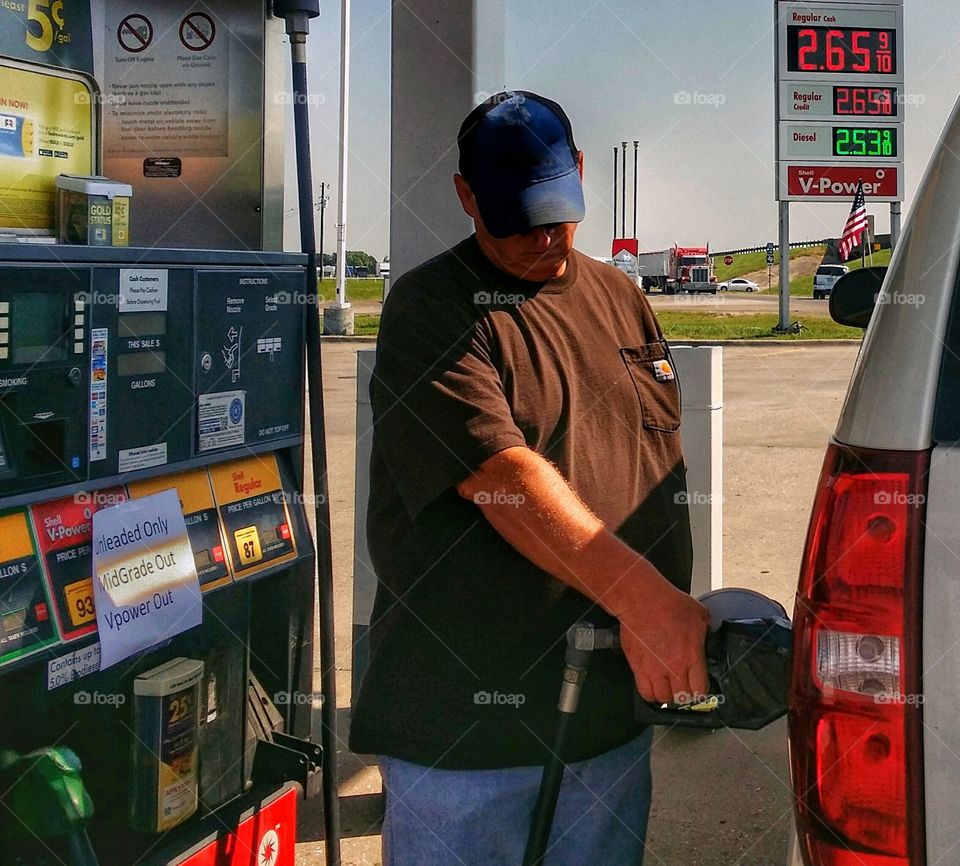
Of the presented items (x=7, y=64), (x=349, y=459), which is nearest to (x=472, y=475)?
(x=7, y=64)

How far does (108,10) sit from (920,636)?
251cm

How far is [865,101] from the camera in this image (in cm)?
1891

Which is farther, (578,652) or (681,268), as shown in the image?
(681,268)

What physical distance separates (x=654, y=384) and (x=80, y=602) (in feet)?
4.07

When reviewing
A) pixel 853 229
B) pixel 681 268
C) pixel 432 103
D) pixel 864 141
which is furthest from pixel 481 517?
pixel 681 268

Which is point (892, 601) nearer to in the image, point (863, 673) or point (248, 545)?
point (863, 673)

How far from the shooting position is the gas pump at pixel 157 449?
2268 millimetres

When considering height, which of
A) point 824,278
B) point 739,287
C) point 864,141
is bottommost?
point 864,141

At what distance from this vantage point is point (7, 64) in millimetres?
2521

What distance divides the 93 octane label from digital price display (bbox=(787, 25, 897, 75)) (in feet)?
57.5

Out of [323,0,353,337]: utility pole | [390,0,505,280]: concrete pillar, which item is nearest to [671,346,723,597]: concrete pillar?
[390,0,505,280]: concrete pillar

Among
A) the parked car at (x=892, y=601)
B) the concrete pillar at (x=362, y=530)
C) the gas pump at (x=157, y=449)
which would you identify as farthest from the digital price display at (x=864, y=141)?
the parked car at (x=892, y=601)

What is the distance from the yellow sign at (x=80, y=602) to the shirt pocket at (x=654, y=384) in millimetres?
1186

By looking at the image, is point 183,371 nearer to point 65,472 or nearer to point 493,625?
point 65,472
